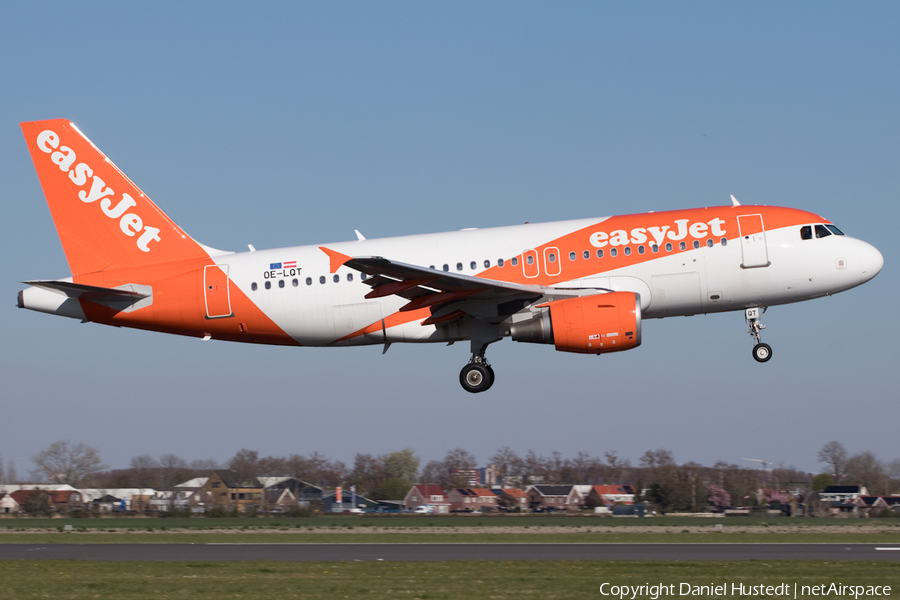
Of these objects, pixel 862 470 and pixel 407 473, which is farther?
pixel 862 470

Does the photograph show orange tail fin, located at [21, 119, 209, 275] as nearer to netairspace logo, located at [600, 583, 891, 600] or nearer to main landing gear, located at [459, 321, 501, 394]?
main landing gear, located at [459, 321, 501, 394]

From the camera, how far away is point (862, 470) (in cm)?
6606

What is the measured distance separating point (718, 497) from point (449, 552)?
110ft

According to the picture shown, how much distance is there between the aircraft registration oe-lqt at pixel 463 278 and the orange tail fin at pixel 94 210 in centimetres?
5

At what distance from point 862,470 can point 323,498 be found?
126 ft

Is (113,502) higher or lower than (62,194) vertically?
lower

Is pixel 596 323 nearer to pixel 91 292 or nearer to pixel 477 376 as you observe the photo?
pixel 477 376

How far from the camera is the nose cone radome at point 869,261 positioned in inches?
1113

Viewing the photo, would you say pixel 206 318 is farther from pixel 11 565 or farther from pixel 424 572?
pixel 424 572

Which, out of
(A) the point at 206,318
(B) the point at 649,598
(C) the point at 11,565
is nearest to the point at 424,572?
(B) the point at 649,598

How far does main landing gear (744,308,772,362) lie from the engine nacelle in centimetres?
410

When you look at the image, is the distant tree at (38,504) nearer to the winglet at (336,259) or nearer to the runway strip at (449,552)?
the runway strip at (449,552)

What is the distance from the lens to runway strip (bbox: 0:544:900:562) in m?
21.6

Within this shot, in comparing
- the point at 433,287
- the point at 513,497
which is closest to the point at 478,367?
the point at 433,287
